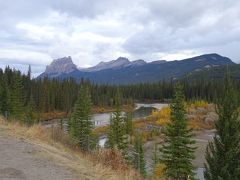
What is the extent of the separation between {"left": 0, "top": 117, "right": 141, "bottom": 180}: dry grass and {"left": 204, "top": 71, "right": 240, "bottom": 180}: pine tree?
43.3 ft

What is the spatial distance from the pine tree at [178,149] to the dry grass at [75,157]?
1878 centimetres

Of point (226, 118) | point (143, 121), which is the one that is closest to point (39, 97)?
point (143, 121)

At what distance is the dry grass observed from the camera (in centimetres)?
1087

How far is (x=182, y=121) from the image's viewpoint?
3681 centimetres

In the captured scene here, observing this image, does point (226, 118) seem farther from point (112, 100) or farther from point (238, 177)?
point (112, 100)

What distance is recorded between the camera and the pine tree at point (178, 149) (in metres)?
34.3

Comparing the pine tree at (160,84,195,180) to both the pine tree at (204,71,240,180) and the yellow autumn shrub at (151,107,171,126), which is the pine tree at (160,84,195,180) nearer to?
the pine tree at (204,71,240,180)

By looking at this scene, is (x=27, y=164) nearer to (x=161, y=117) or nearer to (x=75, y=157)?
(x=75, y=157)

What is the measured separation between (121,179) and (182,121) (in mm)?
27183

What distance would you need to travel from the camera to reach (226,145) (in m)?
27.1

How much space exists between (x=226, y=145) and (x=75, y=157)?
53.8 ft

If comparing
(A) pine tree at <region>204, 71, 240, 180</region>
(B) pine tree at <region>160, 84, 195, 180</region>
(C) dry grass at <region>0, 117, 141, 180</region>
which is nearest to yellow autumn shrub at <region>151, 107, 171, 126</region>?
(B) pine tree at <region>160, 84, 195, 180</region>

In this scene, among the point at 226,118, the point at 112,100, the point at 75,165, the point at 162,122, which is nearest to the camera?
the point at 75,165

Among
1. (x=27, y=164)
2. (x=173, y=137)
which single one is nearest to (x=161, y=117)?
(x=173, y=137)
